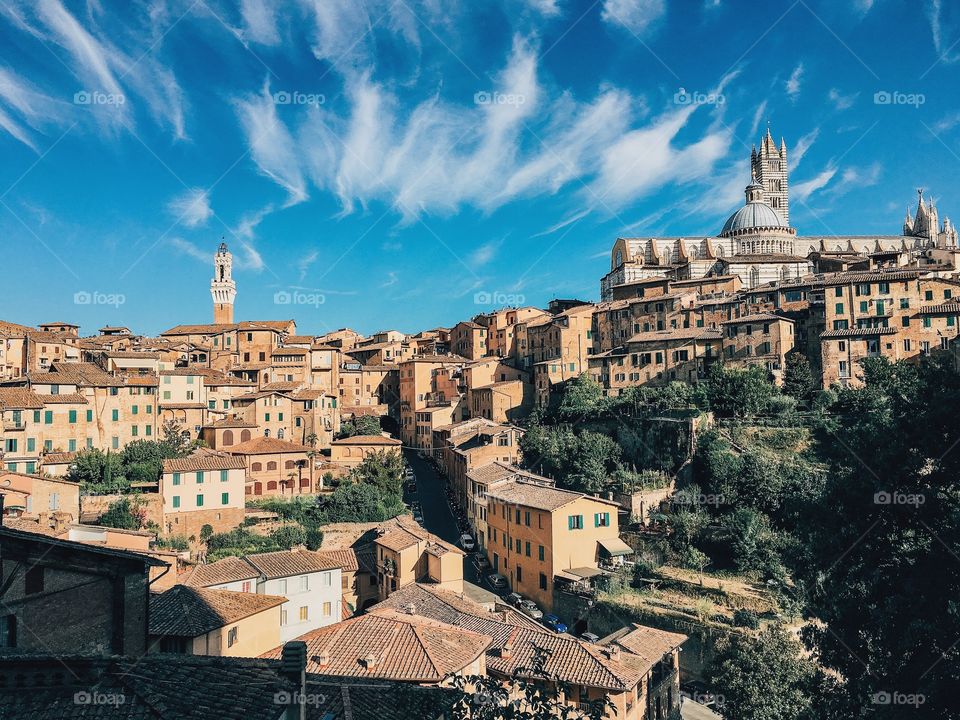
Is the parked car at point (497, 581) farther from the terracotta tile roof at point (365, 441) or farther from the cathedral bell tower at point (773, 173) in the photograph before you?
the cathedral bell tower at point (773, 173)

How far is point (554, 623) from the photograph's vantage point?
3144 cm

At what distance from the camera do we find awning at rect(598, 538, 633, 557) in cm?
3472

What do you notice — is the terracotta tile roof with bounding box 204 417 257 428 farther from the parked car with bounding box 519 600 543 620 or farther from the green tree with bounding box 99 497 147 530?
the parked car with bounding box 519 600 543 620

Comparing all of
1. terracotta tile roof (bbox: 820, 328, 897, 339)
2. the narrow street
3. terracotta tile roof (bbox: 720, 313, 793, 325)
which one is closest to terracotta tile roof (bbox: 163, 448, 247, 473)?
the narrow street

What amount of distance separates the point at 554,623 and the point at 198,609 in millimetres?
17362

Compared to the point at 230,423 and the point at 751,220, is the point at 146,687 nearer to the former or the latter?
the point at 230,423

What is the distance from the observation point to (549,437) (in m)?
48.4

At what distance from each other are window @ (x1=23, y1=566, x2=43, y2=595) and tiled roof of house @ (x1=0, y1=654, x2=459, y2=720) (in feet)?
12.9

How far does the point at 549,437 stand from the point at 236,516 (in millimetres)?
21703

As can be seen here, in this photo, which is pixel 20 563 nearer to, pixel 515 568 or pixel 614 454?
pixel 515 568

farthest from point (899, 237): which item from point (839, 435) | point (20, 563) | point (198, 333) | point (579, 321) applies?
point (20, 563)

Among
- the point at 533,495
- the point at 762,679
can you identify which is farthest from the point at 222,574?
the point at 762,679

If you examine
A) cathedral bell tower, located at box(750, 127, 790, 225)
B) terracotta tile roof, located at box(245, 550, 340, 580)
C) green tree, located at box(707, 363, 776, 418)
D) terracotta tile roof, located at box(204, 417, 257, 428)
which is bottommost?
terracotta tile roof, located at box(245, 550, 340, 580)

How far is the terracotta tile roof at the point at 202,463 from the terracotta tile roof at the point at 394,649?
71.2ft
